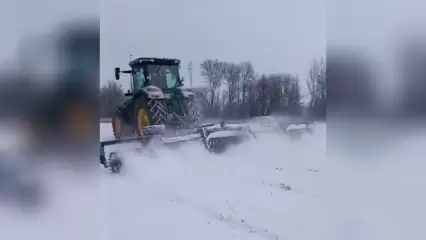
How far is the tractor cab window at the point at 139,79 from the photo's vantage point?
6.10 feet

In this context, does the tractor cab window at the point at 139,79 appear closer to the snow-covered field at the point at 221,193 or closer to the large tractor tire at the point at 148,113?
the large tractor tire at the point at 148,113

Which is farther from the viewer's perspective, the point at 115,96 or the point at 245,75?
the point at 245,75

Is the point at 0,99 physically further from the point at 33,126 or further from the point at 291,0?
the point at 291,0

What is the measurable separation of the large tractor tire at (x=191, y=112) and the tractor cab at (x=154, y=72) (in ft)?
0.33

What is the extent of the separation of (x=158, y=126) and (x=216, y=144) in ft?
1.01

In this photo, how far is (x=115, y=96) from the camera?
5.91 ft

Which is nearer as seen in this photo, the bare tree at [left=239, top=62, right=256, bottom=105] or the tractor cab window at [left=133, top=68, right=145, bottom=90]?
the tractor cab window at [left=133, top=68, right=145, bottom=90]

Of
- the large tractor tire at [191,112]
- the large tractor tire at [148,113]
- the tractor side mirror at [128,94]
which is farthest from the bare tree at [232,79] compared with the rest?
the tractor side mirror at [128,94]

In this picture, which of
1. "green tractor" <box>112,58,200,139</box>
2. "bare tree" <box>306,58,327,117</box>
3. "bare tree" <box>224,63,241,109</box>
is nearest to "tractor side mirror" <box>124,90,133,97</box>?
"green tractor" <box>112,58,200,139</box>

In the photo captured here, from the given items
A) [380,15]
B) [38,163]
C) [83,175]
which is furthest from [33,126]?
[380,15]

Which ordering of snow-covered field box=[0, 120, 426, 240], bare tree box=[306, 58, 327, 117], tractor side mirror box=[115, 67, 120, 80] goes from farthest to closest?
bare tree box=[306, 58, 327, 117] → tractor side mirror box=[115, 67, 120, 80] → snow-covered field box=[0, 120, 426, 240]

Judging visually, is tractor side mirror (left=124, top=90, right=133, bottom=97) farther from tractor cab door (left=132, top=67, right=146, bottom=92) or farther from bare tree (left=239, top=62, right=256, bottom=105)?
bare tree (left=239, top=62, right=256, bottom=105)

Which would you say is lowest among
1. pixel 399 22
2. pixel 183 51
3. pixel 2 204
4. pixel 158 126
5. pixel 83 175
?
pixel 2 204

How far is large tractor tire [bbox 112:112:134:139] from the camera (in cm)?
181
